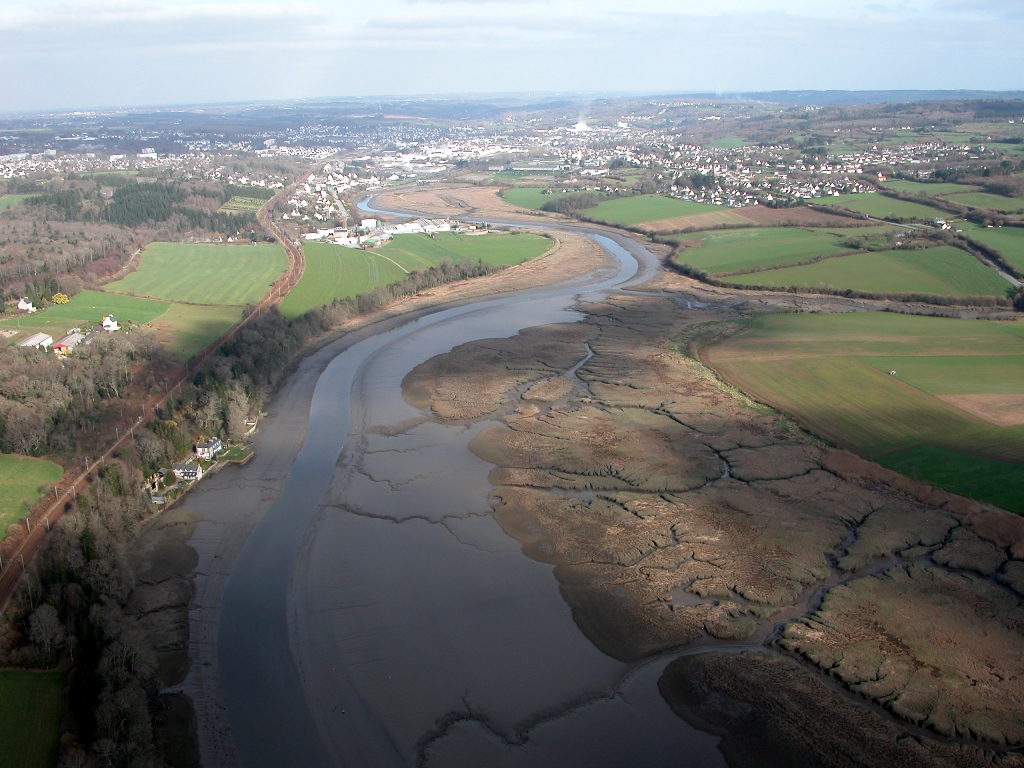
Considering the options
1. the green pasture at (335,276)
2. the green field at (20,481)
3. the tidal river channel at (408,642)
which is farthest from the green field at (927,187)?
the green field at (20,481)

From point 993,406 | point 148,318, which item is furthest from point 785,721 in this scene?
point 148,318

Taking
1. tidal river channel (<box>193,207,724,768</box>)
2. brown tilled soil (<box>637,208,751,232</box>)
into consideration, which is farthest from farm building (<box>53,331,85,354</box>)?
brown tilled soil (<box>637,208,751,232</box>)

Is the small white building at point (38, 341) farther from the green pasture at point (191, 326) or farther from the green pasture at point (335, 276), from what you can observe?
the green pasture at point (335, 276)

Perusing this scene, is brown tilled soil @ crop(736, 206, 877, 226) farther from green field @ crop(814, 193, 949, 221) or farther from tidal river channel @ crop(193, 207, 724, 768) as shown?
tidal river channel @ crop(193, 207, 724, 768)

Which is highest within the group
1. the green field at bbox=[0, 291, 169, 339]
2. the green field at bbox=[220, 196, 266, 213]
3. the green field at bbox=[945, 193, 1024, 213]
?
the green field at bbox=[945, 193, 1024, 213]

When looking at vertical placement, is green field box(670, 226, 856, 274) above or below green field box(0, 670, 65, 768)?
above

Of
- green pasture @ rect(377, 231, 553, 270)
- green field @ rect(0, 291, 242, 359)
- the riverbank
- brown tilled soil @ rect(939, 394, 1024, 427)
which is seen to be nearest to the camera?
the riverbank
